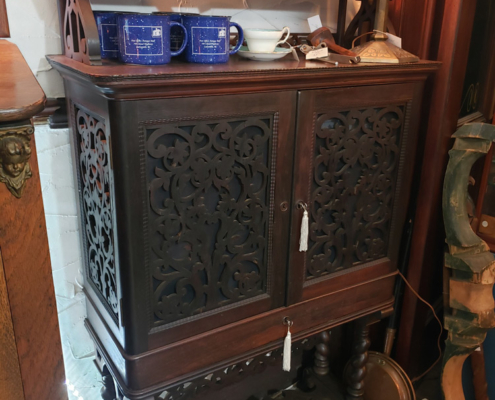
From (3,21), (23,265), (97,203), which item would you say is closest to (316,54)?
(97,203)

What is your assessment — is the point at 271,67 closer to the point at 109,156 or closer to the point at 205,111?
the point at 205,111

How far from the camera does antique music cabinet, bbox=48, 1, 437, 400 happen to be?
3.05ft

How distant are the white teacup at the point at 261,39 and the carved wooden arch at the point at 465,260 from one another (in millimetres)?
618

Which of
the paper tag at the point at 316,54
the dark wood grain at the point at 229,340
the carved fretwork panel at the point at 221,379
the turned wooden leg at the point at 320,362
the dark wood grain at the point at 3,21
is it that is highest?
the dark wood grain at the point at 3,21

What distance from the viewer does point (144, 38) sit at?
943mm

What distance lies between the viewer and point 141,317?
3.34ft

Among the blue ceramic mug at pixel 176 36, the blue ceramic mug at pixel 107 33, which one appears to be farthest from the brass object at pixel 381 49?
the blue ceramic mug at pixel 107 33

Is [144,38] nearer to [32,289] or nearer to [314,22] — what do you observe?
[32,289]

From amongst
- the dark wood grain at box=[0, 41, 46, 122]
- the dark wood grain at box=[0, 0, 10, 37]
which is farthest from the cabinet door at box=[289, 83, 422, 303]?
the dark wood grain at box=[0, 0, 10, 37]

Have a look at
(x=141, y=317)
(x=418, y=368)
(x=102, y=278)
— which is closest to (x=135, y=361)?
(x=141, y=317)

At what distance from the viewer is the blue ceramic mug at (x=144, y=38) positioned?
3.05 ft

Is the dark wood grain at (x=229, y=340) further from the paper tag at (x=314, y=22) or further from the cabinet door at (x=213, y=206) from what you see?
the paper tag at (x=314, y=22)

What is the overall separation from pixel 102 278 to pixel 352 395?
992 mm

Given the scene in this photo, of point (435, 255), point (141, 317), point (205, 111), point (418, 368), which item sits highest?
point (205, 111)
